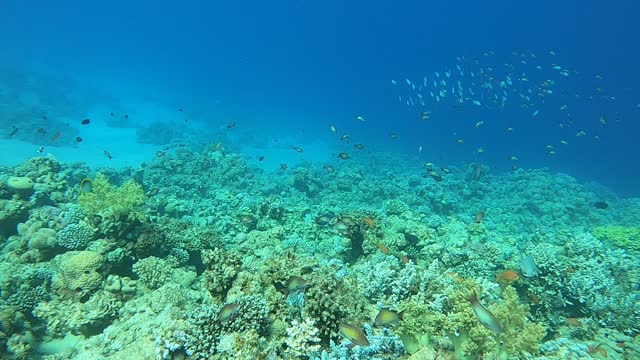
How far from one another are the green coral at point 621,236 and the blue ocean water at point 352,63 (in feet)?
Answer: 42.7

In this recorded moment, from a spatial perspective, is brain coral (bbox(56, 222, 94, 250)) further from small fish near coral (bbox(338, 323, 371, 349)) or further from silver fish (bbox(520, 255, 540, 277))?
silver fish (bbox(520, 255, 540, 277))

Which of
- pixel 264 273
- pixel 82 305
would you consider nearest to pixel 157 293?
pixel 82 305

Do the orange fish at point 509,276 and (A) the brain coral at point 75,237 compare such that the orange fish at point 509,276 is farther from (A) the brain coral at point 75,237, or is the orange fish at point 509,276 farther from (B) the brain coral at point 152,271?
(A) the brain coral at point 75,237

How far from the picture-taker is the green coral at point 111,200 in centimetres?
845

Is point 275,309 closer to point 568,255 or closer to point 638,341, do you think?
point 638,341

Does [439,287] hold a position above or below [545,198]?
below

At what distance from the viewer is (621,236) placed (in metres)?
14.7

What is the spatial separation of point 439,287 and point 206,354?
154 inches

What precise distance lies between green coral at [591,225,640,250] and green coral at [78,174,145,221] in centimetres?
1851

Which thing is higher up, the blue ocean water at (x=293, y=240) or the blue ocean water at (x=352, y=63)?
the blue ocean water at (x=352, y=63)

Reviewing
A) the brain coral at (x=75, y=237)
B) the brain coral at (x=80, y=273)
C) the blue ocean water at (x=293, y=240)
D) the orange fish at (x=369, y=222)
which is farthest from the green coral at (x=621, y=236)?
the brain coral at (x=75, y=237)

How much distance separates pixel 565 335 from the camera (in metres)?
6.81

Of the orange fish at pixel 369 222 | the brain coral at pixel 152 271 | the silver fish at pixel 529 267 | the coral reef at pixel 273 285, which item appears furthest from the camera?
the orange fish at pixel 369 222

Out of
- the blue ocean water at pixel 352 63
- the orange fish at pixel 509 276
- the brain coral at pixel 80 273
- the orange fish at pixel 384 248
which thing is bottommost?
the brain coral at pixel 80 273
